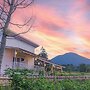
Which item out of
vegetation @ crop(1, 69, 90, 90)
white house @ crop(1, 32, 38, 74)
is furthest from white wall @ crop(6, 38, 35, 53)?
vegetation @ crop(1, 69, 90, 90)

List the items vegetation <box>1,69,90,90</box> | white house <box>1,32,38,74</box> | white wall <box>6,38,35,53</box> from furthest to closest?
white wall <box>6,38,35,53</box>
white house <box>1,32,38,74</box>
vegetation <box>1,69,90,90</box>

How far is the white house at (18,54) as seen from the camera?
122 feet

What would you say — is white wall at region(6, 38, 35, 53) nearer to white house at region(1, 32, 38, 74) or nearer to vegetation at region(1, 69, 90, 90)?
white house at region(1, 32, 38, 74)

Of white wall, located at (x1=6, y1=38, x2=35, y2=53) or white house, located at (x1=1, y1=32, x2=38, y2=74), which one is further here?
white wall, located at (x1=6, y1=38, x2=35, y2=53)

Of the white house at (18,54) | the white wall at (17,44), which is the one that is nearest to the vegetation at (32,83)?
the white house at (18,54)

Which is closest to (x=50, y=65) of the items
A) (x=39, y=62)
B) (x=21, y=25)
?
(x=39, y=62)

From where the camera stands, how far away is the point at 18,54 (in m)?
42.6

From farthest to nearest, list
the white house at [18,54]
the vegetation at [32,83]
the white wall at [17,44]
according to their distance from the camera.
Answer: the white wall at [17,44], the white house at [18,54], the vegetation at [32,83]

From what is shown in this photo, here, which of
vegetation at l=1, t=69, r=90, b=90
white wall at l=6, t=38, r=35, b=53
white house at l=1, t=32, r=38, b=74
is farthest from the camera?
white wall at l=6, t=38, r=35, b=53

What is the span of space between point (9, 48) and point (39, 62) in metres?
11.4

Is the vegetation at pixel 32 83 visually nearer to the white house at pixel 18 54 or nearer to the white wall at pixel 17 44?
the white house at pixel 18 54

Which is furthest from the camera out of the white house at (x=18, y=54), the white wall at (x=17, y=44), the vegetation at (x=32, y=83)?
the white wall at (x=17, y=44)

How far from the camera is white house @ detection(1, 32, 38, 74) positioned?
37219mm

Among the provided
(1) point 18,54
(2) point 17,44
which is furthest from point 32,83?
(1) point 18,54
